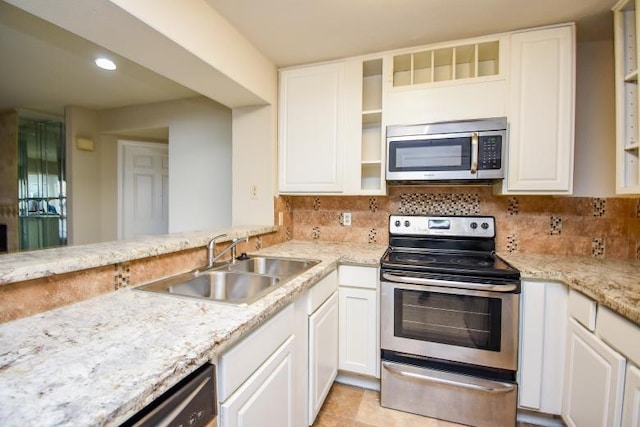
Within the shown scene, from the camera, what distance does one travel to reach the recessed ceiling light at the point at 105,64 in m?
2.18

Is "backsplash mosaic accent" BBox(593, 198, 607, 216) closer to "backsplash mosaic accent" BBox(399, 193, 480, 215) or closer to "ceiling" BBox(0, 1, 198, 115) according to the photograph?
"backsplash mosaic accent" BBox(399, 193, 480, 215)

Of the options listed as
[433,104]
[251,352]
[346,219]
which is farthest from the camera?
[346,219]

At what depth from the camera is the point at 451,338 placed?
5.36 feet

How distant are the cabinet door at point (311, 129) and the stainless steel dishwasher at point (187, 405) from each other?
159 cm

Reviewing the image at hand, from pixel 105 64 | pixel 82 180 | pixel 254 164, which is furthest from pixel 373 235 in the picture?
pixel 82 180

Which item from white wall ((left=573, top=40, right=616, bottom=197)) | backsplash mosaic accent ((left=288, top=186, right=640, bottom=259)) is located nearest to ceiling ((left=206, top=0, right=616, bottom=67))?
white wall ((left=573, top=40, right=616, bottom=197))

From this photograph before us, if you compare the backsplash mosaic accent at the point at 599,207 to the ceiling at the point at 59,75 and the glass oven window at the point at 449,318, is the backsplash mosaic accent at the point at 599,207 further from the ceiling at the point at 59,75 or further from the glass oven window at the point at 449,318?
the ceiling at the point at 59,75

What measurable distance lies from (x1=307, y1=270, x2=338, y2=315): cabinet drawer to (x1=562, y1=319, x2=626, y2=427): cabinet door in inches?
47.1

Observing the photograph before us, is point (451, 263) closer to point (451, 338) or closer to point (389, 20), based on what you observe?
point (451, 338)

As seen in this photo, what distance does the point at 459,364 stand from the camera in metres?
1.63

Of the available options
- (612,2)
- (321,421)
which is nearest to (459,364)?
(321,421)

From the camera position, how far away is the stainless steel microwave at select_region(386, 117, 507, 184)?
69.2 inches

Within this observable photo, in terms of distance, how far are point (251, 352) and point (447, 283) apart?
3.71 ft

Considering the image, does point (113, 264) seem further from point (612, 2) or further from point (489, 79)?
point (612, 2)
